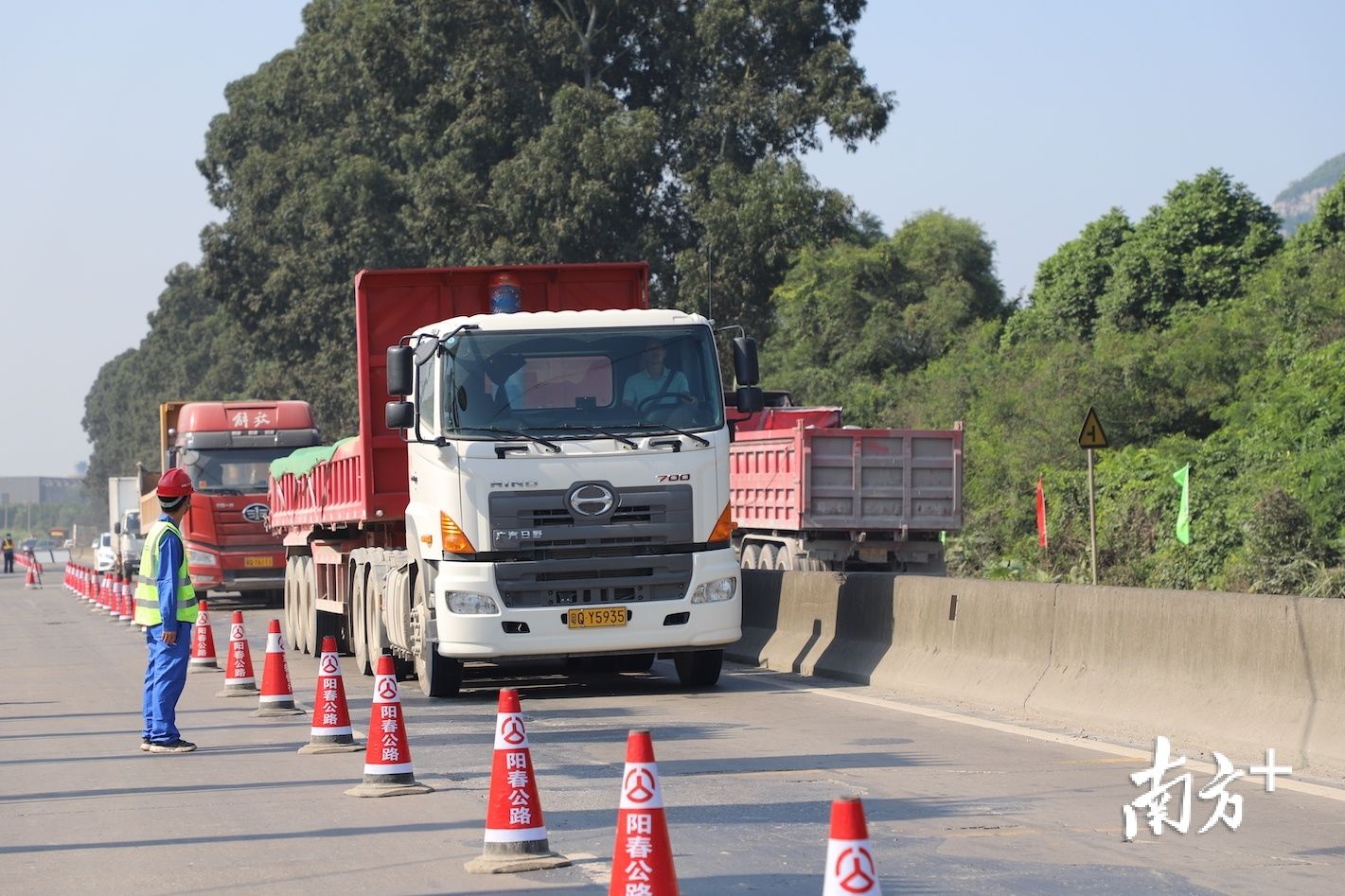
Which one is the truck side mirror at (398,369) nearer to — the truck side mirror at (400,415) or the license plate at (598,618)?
the truck side mirror at (400,415)

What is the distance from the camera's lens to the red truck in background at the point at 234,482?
3334 cm

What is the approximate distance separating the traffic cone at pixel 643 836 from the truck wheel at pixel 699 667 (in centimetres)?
956

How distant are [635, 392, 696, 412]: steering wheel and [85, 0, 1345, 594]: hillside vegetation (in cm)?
1861

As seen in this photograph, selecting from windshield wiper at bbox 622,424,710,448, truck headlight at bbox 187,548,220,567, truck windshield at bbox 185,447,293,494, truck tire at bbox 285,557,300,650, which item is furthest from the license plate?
truck windshield at bbox 185,447,293,494

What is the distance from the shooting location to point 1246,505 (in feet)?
100

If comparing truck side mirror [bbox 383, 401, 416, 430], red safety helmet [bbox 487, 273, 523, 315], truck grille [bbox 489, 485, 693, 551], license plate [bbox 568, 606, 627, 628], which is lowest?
license plate [bbox 568, 606, 627, 628]

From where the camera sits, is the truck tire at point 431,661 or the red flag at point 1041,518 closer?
the truck tire at point 431,661

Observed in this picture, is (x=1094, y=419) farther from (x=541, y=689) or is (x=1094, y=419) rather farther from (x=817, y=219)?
(x=817, y=219)

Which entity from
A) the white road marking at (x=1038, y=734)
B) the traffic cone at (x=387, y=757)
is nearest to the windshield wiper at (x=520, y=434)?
the white road marking at (x=1038, y=734)

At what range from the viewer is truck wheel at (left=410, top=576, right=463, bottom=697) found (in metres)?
15.6

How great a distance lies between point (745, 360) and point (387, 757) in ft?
19.4

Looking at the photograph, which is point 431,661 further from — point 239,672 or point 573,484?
point 239,672

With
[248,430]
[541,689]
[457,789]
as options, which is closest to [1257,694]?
[457,789]

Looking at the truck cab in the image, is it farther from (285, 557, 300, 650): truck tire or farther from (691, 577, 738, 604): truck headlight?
(285, 557, 300, 650): truck tire
